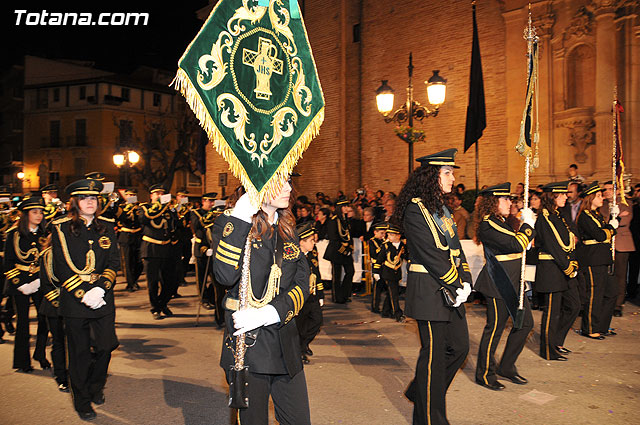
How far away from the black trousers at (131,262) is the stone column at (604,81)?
1285 cm

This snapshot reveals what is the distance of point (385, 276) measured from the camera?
10680 mm

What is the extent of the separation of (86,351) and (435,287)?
3554 millimetres

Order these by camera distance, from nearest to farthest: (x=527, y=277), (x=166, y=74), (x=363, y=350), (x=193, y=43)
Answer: (x=193, y=43) < (x=363, y=350) < (x=527, y=277) < (x=166, y=74)

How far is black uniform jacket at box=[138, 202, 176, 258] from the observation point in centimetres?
1102

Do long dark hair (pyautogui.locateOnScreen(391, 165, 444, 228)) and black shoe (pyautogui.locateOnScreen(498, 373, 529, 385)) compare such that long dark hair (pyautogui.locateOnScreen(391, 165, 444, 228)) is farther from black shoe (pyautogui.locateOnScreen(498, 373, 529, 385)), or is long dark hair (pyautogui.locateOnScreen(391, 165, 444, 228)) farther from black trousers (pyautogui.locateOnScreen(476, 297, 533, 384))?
black shoe (pyautogui.locateOnScreen(498, 373, 529, 385))

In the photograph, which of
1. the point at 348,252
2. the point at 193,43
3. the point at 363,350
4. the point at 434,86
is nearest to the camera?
the point at 193,43

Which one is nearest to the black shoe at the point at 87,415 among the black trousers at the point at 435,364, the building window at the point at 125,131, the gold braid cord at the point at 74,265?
the gold braid cord at the point at 74,265

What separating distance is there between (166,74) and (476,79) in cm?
5810

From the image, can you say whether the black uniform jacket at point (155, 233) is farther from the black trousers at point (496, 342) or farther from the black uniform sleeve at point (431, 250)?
the black uniform sleeve at point (431, 250)

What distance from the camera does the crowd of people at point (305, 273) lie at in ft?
11.5

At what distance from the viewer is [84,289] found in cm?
567

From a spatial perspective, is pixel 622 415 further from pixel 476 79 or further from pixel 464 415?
pixel 476 79

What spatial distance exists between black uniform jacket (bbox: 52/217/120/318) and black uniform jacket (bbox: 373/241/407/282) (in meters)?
5.86

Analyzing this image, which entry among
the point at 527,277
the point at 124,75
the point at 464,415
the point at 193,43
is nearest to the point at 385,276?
the point at 527,277
